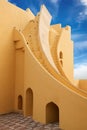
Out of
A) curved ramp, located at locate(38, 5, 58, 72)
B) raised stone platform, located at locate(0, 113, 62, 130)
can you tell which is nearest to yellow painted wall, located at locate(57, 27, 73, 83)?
curved ramp, located at locate(38, 5, 58, 72)

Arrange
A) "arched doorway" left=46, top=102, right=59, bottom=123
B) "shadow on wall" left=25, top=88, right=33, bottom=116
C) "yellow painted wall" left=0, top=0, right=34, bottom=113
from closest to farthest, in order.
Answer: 1. "arched doorway" left=46, top=102, right=59, bottom=123
2. "shadow on wall" left=25, top=88, right=33, bottom=116
3. "yellow painted wall" left=0, top=0, right=34, bottom=113

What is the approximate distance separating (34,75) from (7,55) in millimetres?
2697

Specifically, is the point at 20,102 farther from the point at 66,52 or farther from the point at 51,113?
the point at 66,52

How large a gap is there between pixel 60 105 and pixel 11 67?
4.65 m

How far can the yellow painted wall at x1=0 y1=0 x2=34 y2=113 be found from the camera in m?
10.5

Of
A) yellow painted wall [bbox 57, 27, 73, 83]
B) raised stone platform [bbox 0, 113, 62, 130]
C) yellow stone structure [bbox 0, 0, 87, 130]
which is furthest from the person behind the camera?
yellow painted wall [bbox 57, 27, 73, 83]

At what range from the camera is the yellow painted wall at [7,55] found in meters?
10.5

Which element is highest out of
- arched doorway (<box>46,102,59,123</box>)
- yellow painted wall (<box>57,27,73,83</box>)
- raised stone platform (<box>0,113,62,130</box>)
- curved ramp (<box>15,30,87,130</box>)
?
yellow painted wall (<box>57,27,73,83</box>)

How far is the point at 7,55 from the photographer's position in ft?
35.8

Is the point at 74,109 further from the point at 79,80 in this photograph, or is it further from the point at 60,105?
the point at 79,80

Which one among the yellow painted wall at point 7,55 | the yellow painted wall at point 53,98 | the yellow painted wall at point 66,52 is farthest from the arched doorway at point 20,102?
the yellow painted wall at point 66,52

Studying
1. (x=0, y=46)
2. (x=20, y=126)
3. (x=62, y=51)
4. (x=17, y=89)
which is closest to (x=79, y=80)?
(x=62, y=51)

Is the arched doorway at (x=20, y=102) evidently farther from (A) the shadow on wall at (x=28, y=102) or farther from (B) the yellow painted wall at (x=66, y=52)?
(B) the yellow painted wall at (x=66, y=52)

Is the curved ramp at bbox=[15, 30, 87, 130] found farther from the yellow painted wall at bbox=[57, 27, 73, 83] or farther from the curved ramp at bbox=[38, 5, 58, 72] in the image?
the yellow painted wall at bbox=[57, 27, 73, 83]
